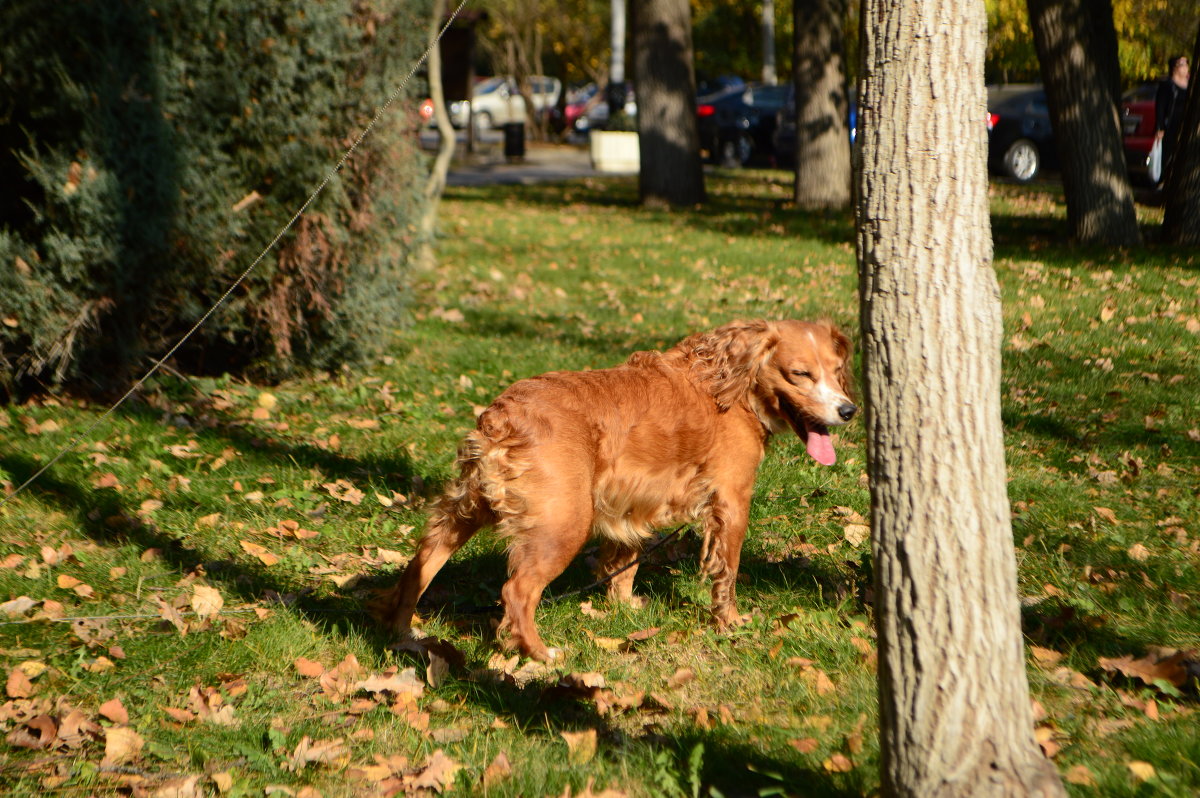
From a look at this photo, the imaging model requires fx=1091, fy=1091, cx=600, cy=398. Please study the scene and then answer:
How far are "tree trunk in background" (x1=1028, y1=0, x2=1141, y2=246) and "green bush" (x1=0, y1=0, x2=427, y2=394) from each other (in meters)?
7.58

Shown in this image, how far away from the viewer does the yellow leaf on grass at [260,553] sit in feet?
16.6

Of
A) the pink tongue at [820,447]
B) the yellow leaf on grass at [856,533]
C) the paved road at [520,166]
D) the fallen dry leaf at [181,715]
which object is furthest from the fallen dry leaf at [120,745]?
the paved road at [520,166]

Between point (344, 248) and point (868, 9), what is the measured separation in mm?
5468

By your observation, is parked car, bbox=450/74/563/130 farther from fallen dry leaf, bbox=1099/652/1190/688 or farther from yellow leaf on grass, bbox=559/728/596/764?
yellow leaf on grass, bbox=559/728/596/764

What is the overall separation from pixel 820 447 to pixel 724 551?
2.02ft

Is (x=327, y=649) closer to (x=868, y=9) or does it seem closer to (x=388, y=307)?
(x=868, y=9)

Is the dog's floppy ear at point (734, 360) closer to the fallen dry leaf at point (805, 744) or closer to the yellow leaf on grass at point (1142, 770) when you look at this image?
the fallen dry leaf at point (805, 744)

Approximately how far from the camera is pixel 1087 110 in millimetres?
11953

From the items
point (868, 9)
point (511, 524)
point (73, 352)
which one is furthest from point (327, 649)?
point (73, 352)

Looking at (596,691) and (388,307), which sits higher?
(388,307)

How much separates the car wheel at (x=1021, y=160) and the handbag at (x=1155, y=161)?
4722 mm

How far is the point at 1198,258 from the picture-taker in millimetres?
11109

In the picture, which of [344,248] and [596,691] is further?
[344,248]

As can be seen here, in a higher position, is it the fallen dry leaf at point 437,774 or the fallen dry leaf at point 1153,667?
the fallen dry leaf at point 1153,667
